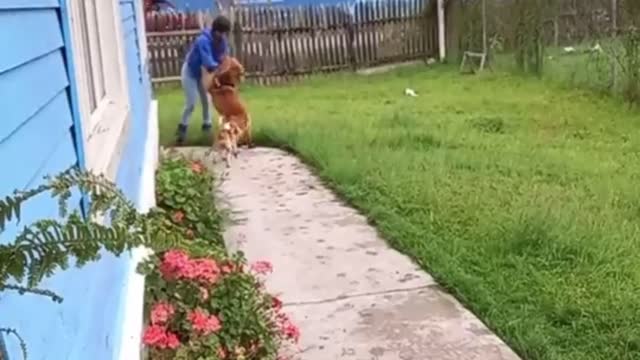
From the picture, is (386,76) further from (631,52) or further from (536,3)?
(631,52)

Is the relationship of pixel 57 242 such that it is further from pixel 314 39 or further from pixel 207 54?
pixel 314 39

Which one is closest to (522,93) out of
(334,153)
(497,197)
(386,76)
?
(386,76)

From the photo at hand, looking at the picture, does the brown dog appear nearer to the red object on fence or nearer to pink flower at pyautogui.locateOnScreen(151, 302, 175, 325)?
pink flower at pyautogui.locateOnScreen(151, 302, 175, 325)

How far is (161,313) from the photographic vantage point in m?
3.89

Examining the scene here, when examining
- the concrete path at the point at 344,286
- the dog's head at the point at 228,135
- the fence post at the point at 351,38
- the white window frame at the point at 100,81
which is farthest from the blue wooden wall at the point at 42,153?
the fence post at the point at 351,38

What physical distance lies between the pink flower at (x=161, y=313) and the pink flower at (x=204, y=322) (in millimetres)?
92

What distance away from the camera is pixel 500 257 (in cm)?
536

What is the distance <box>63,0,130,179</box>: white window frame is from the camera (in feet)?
9.72

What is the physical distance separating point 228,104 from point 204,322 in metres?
5.96

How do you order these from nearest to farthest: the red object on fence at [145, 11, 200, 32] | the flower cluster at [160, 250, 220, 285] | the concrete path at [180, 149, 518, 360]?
the flower cluster at [160, 250, 220, 285] < the concrete path at [180, 149, 518, 360] < the red object on fence at [145, 11, 200, 32]

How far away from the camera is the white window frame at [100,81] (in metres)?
2.96

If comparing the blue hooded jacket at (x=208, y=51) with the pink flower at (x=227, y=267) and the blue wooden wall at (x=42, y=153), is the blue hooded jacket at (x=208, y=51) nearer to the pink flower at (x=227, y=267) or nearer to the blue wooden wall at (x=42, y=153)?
the pink flower at (x=227, y=267)

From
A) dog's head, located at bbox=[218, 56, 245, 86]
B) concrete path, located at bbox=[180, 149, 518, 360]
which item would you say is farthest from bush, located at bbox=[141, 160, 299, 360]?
dog's head, located at bbox=[218, 56, 245, 86]

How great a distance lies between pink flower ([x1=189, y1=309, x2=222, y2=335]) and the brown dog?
18.3 ft
